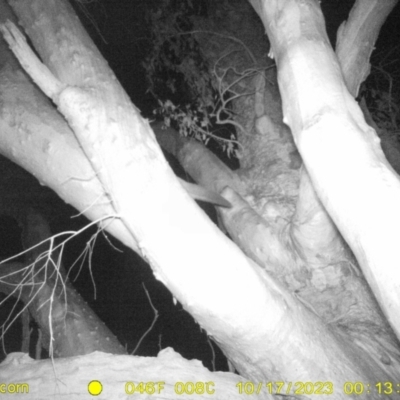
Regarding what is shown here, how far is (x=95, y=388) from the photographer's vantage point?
162 centimetres

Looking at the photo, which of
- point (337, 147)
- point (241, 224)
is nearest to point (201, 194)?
point (241, 224)

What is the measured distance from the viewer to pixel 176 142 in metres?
3.84

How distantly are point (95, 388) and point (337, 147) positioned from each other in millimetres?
1425

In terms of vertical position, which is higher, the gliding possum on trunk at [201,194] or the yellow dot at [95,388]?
the gliding possum on trunk at [201,194]

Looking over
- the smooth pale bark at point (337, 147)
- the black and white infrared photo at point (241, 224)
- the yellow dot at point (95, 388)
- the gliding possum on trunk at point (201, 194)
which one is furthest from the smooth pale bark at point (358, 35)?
the yellow dot at point (95, 388)

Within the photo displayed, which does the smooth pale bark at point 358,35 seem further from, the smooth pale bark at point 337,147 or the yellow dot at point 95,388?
the yellow dot at point 95,388

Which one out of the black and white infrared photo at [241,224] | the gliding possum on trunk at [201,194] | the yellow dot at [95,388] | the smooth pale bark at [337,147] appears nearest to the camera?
the smooth pale bark at [337,147]

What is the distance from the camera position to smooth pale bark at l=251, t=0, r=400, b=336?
114 cm

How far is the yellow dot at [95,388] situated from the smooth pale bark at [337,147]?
4.00 feet

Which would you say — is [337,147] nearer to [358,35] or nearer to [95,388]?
[358,35]

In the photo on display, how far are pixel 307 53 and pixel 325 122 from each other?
36cm

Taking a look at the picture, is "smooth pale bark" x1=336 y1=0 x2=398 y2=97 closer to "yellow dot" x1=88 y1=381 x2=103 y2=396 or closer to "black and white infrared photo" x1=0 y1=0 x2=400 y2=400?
"black and white infrared photo" x1=0 y1=0 x2=400 y2=400

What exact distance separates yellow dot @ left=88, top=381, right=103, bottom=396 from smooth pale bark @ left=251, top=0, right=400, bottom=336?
1218mm

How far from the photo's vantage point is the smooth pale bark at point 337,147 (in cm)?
114
